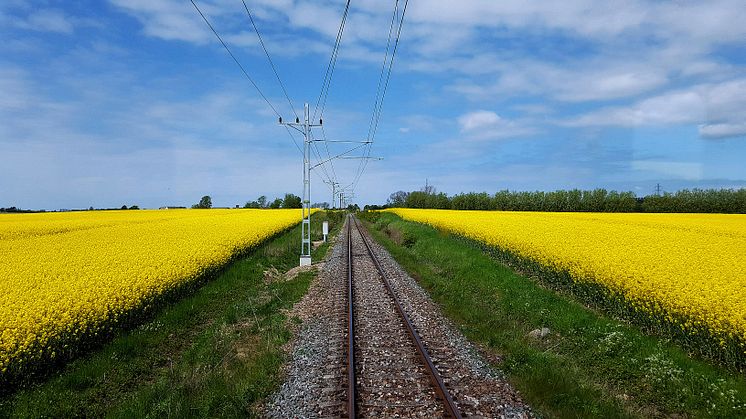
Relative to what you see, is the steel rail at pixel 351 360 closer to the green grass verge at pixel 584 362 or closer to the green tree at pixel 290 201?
the green grass verge at pixel 584 362

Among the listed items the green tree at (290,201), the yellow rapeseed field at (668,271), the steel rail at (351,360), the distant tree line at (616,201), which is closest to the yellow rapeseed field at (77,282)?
the steel rail at (351,360)

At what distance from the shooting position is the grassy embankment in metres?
6.50

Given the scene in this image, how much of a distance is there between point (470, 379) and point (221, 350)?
5206 mm

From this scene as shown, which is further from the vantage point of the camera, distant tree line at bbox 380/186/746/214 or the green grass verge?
distant tree line at bbox 380/186/746/214

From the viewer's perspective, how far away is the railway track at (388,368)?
630 cm

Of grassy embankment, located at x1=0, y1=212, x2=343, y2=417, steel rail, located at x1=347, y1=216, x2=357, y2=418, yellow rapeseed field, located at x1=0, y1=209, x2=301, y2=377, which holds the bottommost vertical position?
grassy embankment, located at x1=0, y1=212, x2=343, y2=417

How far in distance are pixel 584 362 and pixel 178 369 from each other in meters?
7.76

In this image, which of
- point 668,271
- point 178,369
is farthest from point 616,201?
point 178,369

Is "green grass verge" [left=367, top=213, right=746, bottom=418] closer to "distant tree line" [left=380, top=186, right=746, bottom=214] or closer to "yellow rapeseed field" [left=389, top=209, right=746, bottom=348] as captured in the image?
"yellow rapeseed field" [left=389, top=209, right=746, bottom=348]

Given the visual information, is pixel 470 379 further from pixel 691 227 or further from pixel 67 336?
pixel 691 227

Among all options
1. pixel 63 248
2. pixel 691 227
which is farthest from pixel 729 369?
pixel 691 227

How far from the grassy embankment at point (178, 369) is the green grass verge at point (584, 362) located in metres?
4.40

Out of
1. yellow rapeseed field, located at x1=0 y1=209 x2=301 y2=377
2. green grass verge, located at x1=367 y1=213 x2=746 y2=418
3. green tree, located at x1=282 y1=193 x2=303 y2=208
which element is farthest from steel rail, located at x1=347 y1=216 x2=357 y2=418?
green tree, located at x1=282 y1=193 x2=303 y2=208

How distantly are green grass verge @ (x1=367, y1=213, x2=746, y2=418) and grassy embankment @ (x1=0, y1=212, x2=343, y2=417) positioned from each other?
4397 millimetres
